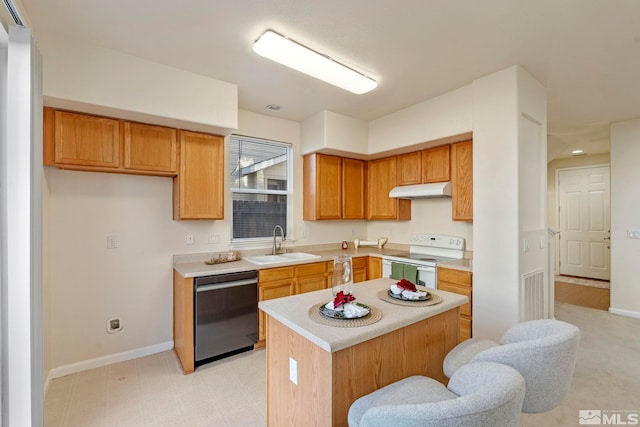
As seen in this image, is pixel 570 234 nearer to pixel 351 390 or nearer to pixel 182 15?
pixel 351 390

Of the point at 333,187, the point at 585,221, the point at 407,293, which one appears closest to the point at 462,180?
the point at 333,187

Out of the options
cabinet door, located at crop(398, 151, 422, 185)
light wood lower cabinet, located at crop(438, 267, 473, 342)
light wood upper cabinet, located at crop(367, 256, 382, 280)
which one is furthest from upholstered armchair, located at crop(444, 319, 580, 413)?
cabinet door, located at crop(398, 151, 422, 185)

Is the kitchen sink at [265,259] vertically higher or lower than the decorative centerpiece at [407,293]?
lower

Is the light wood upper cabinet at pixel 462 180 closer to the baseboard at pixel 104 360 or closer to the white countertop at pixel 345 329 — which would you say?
the white countertop at pixel 345 329

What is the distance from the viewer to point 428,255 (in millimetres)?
3822

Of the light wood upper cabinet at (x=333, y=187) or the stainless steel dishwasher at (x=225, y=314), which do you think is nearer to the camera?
the stainless steel dishwasher at (x=225, y=314)

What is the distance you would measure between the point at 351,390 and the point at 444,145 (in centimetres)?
300

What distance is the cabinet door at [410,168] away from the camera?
3783 millimetres

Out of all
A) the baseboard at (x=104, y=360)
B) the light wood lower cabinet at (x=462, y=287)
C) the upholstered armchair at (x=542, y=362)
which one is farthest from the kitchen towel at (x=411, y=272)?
the baseboard at (x=104, y=360)

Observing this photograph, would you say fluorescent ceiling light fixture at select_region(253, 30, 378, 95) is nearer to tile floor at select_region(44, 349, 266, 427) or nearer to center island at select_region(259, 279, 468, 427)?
center island at select_region(259, 279, 468, 427)

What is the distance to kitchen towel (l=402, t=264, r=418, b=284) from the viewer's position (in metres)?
3.32

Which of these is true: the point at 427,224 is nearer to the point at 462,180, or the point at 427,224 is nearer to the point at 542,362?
the point at 462,180

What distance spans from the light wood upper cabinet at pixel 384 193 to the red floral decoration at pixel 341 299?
8.83ft

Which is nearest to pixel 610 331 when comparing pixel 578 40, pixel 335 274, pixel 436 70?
pixel 578 40
